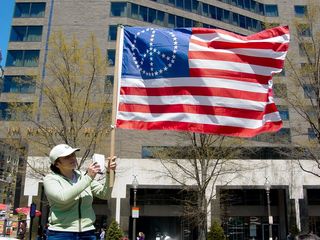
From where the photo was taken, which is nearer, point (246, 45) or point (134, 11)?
point (246, 45)

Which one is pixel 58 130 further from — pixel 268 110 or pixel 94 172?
pixel 94 172

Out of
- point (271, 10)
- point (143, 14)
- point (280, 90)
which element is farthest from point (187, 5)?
point (280, 90)

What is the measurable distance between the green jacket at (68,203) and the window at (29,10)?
4611 centimetres

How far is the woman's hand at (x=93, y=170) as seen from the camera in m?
4.09

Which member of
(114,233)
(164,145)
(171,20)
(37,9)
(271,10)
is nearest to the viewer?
(114,233)

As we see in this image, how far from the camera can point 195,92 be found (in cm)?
688

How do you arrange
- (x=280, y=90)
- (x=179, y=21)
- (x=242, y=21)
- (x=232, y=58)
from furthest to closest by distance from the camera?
(x=242, y=21), (x=179, y=21), (x=280, y=90), (x=232, y=58)

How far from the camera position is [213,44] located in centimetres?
724

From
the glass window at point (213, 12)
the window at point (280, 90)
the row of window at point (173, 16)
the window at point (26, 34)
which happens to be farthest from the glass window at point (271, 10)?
→ the window at point (280, 90)

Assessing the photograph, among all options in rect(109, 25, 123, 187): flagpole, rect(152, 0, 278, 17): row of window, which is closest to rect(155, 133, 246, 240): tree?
rect(109, 25, 123, 187): flagpole

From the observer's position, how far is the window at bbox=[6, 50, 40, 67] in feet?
148

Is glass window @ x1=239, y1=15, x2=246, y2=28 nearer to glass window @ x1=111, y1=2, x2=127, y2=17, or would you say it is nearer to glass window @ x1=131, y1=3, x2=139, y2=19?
glass window @ x1=131, y1=3, x2=139, y2=19

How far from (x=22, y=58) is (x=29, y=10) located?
5790 millimetres

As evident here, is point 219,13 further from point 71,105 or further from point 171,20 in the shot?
point 71,105
